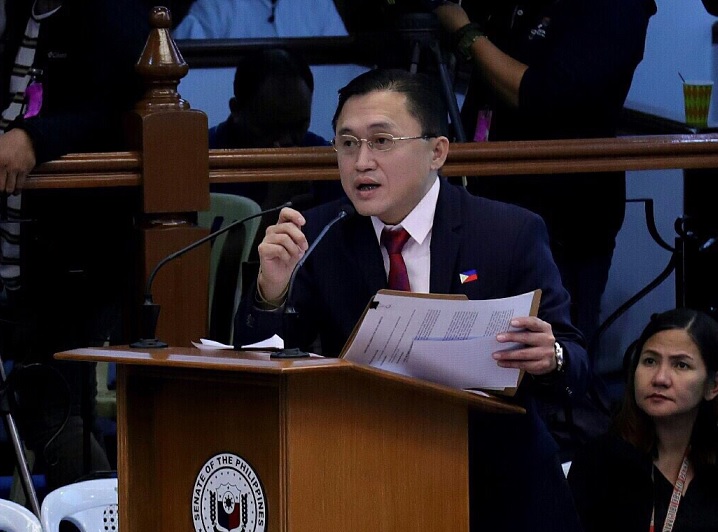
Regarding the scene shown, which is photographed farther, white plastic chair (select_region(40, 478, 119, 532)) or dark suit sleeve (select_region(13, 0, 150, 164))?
dark suit sleeve (select_region(13, 0, 150, 164))

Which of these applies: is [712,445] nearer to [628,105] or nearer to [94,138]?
[94,138]

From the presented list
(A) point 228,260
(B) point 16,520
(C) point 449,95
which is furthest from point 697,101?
(B) point 16,520

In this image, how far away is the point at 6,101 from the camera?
3678 mm

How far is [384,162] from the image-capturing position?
2.62 m

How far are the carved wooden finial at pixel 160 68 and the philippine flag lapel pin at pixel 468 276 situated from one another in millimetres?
1132

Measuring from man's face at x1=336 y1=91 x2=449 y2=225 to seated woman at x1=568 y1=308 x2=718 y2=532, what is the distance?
859 millimetres

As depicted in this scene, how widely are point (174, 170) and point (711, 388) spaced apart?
1.41m

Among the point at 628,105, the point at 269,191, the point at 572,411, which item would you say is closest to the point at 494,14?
the point at 269,191

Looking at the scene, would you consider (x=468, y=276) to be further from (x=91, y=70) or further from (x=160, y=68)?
(x=91, y=70)

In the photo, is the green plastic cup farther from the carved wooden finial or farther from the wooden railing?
the carved wooden finial

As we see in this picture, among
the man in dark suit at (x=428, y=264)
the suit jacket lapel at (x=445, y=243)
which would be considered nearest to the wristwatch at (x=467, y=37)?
the man in dark suit at (x=428, y=264)

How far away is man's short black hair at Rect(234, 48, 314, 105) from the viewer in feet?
15.1

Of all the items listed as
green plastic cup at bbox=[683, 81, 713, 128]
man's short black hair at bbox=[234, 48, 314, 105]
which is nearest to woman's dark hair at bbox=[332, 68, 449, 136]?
man's short black hair at bbox=[234, 48, 314, 105]

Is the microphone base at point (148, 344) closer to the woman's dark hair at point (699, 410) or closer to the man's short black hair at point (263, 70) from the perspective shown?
the woman's dark hair at point (699, 410)
